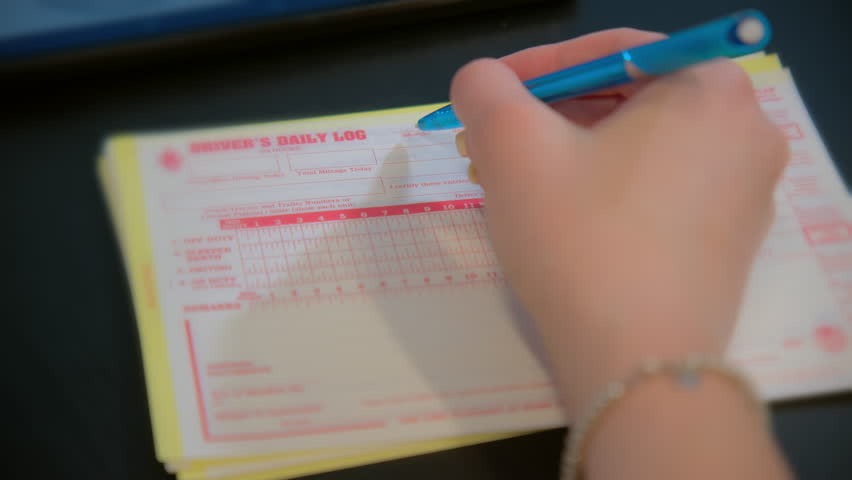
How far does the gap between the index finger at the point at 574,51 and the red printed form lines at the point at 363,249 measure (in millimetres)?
105

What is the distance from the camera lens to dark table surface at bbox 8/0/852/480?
16.3 inches

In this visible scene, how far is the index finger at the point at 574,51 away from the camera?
426mm

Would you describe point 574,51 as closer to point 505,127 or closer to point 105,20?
point 505,127

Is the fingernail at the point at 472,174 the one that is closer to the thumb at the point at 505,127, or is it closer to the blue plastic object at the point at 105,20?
the thumb at the point at 505,127

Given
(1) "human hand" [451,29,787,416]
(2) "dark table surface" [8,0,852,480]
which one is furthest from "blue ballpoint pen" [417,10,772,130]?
(2) "dark table surface" [8,0,852,480]

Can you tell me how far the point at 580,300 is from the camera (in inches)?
13.2

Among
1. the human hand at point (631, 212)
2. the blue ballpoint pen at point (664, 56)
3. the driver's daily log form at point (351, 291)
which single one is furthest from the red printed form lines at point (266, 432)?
the blue ballpoint pen at point (664, 56)

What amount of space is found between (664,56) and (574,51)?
0.09 m

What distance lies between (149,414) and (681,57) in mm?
374

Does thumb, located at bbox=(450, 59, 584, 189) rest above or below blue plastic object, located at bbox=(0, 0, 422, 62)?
below

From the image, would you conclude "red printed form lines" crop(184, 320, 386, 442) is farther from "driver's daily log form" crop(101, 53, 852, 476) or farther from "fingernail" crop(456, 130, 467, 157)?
"fingernail" crop(456, 130, 467, 157)

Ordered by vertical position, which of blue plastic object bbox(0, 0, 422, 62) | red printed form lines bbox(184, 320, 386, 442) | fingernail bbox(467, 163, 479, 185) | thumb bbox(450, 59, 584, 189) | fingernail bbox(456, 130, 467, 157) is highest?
blue plastic object bbox(0, 0, 422, 62)

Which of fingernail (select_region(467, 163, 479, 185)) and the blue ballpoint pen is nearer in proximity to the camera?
the blue ballpoint pen

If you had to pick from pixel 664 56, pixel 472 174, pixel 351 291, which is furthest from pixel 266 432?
pixel 664 56
